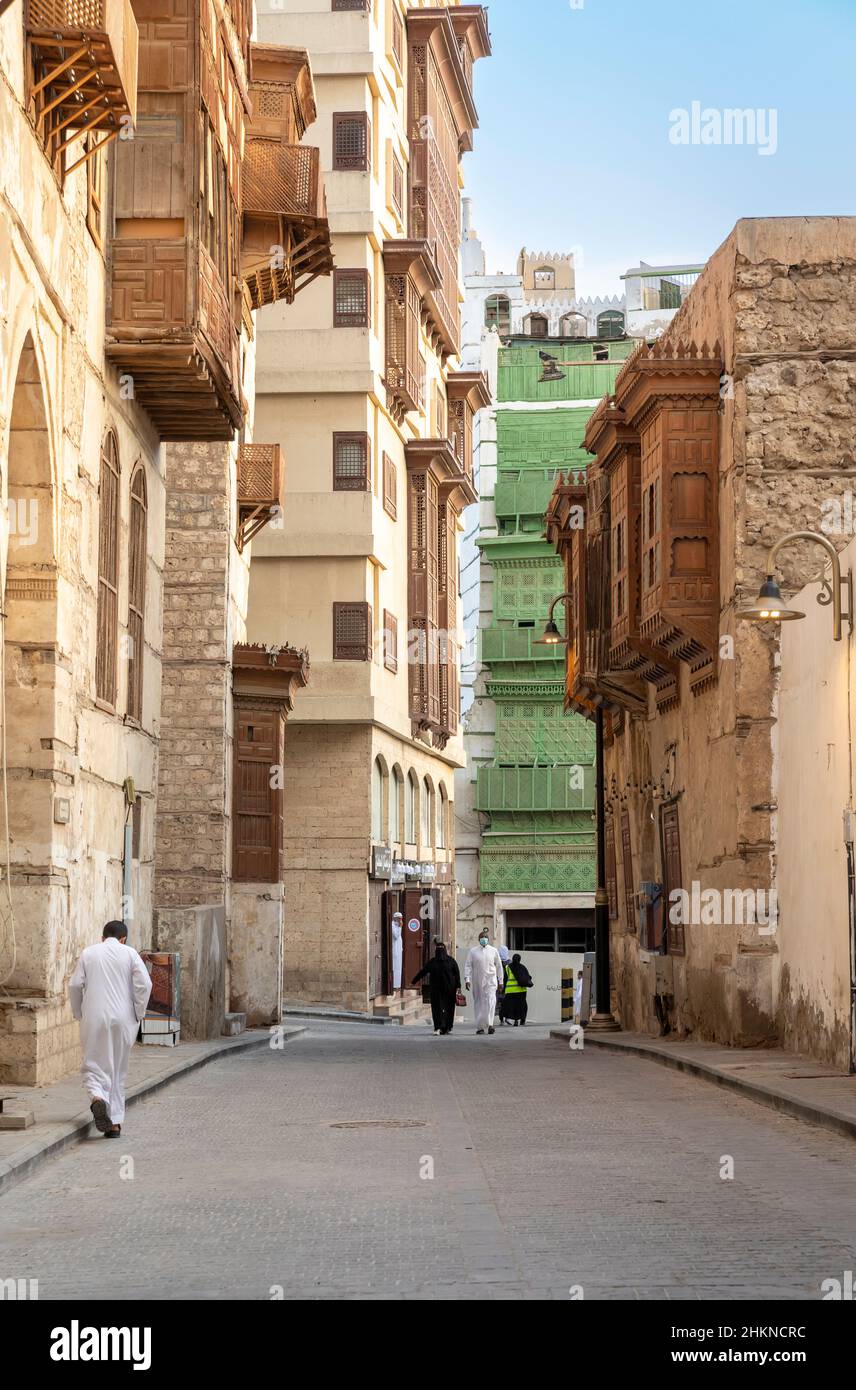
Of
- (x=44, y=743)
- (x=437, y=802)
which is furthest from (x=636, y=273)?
(x=44, y=743)

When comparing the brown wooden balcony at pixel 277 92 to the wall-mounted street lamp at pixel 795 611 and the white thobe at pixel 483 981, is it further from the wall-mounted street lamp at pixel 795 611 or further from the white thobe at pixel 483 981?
the white thobe at pixel 483 981

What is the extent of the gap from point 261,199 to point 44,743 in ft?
41.4

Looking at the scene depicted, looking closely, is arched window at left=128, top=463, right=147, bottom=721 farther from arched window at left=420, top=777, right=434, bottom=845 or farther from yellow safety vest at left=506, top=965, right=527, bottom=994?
arched window at left=420, top=777, right=434, bottom=845

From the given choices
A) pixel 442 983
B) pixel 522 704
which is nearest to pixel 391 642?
pixel 442 983

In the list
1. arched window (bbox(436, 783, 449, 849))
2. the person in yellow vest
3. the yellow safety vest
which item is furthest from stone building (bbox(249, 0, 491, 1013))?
arched window (bbox(436, 783, 449, 849))

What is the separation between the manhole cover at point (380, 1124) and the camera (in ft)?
45.3

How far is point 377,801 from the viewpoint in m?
42.6

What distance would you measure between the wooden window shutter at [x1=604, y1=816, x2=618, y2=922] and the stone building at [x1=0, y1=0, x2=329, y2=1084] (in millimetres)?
8250

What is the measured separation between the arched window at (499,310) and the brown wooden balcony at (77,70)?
56239mm

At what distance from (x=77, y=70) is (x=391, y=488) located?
2905 cm

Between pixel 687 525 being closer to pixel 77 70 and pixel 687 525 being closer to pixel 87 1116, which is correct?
pixel 77 70

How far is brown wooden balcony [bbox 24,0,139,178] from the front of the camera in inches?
598

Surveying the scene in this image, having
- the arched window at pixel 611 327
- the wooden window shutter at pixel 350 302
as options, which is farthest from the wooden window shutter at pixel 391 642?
the arched window at pixel 611 327

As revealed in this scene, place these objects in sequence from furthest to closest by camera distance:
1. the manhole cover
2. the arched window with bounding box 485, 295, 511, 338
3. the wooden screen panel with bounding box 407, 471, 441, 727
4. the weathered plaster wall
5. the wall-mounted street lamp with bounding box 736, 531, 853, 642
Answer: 1. the arched window with bounding box 485, 295, 511, 338
2. the wooden screen panel with bounding box 407, 471, 441, 727
3. the weathered plaster wall
4. the wall-mounted street lamp with bounding box 736, 531, 853, 642
5. the manhole cover
